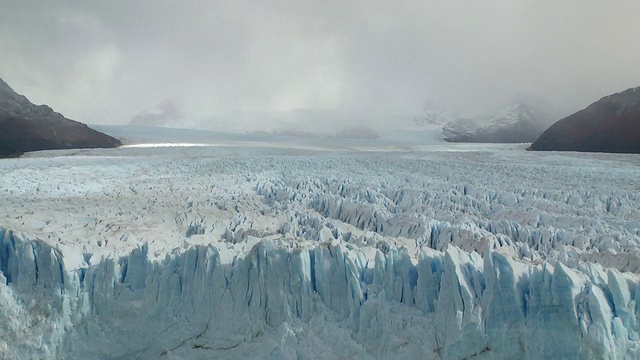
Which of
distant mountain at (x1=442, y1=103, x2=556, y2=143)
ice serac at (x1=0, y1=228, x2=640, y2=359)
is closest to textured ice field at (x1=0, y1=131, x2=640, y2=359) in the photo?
ice serac at (x1=0, y1=228, x2=640, y2=359)

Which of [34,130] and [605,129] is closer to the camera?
[605,129]

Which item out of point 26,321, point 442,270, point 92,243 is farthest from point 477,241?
point 26,321

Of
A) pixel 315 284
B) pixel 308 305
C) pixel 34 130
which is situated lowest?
pixel 308 305

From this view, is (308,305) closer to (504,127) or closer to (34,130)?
(34,130)

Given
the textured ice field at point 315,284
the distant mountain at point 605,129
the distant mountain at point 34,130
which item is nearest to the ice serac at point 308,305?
the textured ice field at point 315,284

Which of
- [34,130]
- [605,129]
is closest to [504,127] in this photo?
[605,129]

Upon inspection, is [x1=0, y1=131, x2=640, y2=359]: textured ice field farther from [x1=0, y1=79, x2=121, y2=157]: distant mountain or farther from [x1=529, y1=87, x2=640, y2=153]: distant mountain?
[x1=0, y1=79, x2=121, y2=157]: distant mountain

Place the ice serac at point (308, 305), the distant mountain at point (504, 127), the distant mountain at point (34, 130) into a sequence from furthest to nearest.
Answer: the distant mountain at point (504, 127) → the distant mountain at point (34, 130) → the ice serac at point (308, 305)

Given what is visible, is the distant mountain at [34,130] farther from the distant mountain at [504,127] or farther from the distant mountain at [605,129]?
the distant mountain at [504,127]

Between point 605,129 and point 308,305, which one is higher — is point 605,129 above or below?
above
